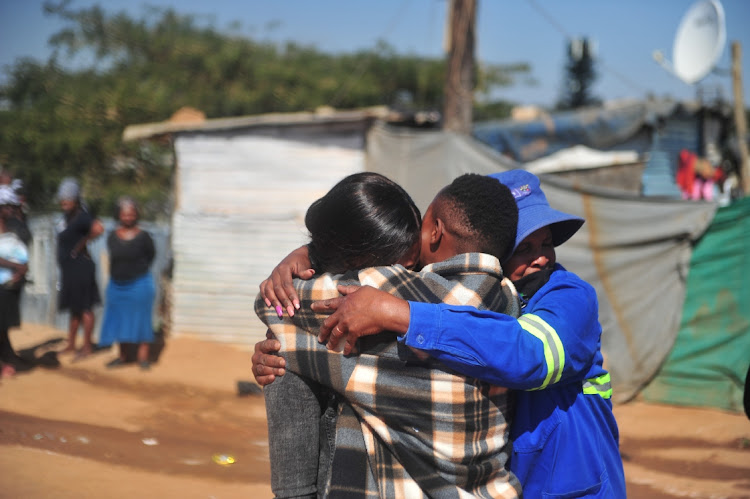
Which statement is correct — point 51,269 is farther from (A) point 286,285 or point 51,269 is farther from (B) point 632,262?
(A) point 286,285

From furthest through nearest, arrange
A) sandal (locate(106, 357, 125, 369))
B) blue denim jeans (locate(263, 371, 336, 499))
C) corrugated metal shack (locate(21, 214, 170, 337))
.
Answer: corrugated metal shack (locate(21, 214, 170, 337))
sandal (locate(106, 357, 125, 369))
blue denim jeans (locate(263, 371, 336, 499))

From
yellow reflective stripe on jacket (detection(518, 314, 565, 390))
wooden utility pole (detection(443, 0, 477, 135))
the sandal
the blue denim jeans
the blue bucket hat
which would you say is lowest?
the sandal

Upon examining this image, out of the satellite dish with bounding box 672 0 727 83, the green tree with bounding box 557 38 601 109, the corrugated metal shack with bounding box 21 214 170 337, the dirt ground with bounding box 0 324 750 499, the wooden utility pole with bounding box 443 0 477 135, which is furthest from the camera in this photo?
the green tree with bounding box 557 38 601 109

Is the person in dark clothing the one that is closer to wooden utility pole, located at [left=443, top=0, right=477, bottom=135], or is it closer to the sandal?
the sandal

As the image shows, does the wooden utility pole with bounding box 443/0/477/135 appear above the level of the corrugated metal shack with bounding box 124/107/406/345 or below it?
above

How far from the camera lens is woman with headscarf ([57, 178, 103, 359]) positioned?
8.02 m

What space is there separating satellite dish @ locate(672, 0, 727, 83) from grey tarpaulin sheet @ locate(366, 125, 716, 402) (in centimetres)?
Answer: 520

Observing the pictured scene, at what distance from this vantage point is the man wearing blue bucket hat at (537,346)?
1444mm

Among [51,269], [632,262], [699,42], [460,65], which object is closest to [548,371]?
[632,262]

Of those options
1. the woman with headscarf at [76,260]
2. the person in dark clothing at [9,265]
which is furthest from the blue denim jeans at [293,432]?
the woman with headscarf at [76,260]

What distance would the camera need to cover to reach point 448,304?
149cm

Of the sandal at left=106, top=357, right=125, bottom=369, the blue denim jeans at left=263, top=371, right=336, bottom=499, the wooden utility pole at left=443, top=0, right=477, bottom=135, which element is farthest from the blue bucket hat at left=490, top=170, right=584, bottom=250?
the sandal at left=106, top=357, right=125, bottom=369

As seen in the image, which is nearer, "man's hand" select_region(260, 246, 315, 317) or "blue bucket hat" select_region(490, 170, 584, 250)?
"man's hand" select_region(260, 246, 315, 317)

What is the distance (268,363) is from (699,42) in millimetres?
11734
